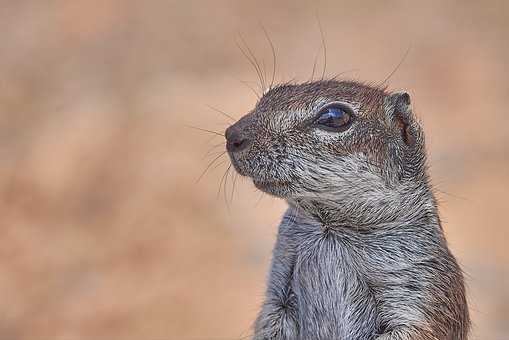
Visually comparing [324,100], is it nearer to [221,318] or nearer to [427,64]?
[221,318]

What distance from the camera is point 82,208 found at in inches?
478

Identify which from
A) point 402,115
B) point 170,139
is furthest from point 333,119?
point 170,139

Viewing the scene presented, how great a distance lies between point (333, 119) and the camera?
209 inches

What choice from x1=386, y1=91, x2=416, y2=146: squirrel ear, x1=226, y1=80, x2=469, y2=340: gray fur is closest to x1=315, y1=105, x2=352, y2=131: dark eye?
x1=226, y1=80, x2=469, y2=340: gray fur

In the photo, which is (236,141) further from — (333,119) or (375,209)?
(375,209)

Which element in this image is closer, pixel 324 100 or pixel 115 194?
pixel 324 100

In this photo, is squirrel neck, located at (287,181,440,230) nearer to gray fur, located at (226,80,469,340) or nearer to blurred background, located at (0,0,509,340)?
gray fur, located at (226,80,469,340)

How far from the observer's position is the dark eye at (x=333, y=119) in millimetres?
5281

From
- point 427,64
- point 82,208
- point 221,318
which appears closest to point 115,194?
point 82,208

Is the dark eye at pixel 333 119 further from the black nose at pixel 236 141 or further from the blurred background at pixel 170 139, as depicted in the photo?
the blurred background at pixel 170 139

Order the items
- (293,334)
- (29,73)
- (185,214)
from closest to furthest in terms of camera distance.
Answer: (293,334) < (185,214) < (29,73)

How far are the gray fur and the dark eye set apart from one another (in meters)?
0.04

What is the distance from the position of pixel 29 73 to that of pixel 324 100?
9.34 m

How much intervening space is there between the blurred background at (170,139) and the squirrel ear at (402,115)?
4.26m
